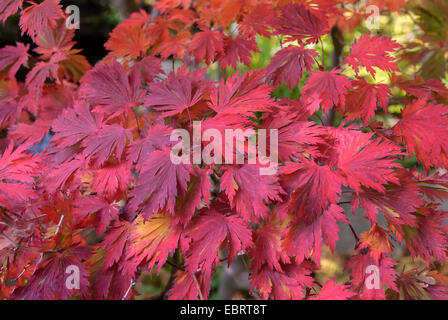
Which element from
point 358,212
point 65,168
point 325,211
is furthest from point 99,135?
point 358,212

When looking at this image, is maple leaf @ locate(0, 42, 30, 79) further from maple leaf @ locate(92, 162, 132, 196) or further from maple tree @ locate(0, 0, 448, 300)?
maple leaf @ locate(92, 162, 132, 196)

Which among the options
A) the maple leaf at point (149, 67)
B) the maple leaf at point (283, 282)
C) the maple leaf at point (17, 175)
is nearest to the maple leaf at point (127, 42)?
the maple leaf at point (149, 67)

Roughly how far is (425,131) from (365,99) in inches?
5.7

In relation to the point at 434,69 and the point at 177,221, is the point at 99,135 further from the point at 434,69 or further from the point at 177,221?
the point at 434,69

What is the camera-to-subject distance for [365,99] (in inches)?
30.5

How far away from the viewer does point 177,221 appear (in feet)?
2.12

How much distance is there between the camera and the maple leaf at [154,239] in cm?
65

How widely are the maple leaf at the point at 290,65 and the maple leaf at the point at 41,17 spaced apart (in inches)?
21.5

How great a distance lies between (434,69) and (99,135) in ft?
4.11

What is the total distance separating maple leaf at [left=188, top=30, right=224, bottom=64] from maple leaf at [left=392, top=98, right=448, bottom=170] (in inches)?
18.7

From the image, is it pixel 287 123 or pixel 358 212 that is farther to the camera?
pixel 358 212

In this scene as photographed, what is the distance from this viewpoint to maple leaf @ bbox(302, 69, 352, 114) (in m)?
0.71

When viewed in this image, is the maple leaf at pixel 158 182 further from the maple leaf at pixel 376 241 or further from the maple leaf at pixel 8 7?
the maple leaf at pixel 8 7

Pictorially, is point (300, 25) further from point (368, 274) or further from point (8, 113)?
point (8, 113)
